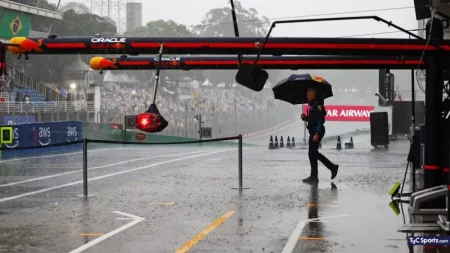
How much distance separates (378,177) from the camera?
1875 cm

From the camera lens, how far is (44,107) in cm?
4841

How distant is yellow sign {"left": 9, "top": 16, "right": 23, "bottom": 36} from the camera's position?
5547 cm

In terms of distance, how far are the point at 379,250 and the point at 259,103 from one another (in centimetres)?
8233

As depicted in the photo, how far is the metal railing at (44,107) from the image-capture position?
45378 millimetres

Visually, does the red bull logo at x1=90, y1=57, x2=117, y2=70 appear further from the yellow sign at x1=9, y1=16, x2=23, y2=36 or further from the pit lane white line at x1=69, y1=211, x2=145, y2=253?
the yellow sign at x1=9, y1=16, x2=23, y2=36

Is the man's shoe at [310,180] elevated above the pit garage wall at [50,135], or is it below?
below

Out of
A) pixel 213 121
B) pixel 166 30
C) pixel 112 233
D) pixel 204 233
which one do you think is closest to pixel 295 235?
pixel 204 233

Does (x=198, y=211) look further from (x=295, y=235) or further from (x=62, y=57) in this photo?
(x=62, y=57)

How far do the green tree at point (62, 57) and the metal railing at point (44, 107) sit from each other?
392 inches

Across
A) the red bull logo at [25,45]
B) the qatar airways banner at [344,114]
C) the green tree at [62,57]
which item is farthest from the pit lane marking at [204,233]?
the qatar airways banner at [344,114]

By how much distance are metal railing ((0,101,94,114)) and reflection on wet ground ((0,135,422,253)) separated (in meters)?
24.8

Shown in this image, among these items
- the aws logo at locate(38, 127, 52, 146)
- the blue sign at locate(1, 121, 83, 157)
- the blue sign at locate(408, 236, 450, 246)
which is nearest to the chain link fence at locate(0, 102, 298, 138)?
the blue sign at locate(1, 121, 83, 157)

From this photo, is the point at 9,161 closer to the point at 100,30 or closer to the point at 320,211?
the point at 320,211

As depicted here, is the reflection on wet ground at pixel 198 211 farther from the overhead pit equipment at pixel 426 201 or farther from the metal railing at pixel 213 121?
the metal railing at pixel 213 121
